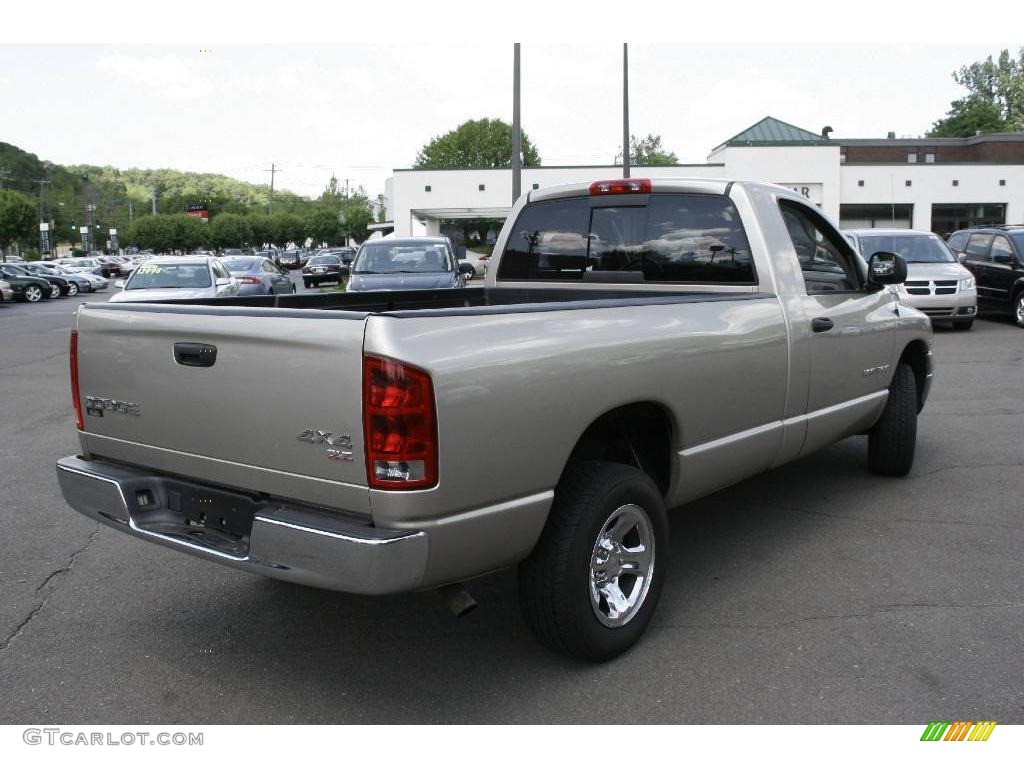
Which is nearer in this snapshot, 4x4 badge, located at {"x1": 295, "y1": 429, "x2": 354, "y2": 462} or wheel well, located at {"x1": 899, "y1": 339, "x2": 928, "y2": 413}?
4x4 badge, located at {"x1": 295, "y1": 429, "x2": 354, "y2": 462}

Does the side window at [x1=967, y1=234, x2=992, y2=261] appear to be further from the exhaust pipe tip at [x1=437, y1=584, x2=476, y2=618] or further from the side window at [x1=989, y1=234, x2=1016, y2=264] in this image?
the exhaust pipe tip at [x1=437, y1=584, x2=476, y2=618]

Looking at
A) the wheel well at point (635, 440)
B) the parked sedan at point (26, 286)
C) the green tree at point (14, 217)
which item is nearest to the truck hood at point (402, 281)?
the wheel well at point (635, 440)

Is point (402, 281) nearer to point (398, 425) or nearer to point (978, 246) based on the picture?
point (978, 246)

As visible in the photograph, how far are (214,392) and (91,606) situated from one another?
5.72ft

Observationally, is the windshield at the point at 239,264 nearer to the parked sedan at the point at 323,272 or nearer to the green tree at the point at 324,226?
the parked sedan at the point at 323,272

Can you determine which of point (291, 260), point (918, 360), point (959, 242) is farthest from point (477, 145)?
point (918, 360)

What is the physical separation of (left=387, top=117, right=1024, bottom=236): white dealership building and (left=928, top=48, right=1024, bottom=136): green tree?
3680cm

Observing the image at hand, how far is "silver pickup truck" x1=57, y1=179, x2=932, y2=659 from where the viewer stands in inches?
116

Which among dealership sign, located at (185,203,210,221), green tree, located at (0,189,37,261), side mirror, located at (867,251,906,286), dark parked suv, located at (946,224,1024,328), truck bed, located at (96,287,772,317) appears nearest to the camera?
truck bed, located at (96,287,772,317)

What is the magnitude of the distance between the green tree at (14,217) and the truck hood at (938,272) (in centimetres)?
6519

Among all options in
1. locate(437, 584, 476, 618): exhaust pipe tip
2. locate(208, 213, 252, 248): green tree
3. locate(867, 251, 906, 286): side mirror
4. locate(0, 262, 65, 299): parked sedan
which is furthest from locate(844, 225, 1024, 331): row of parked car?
locate(208, 213, 252, 248): green tree

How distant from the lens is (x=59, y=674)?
12.0 ft

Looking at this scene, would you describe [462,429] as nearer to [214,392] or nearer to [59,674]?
[214,392]

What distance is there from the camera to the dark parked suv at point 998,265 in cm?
1619
